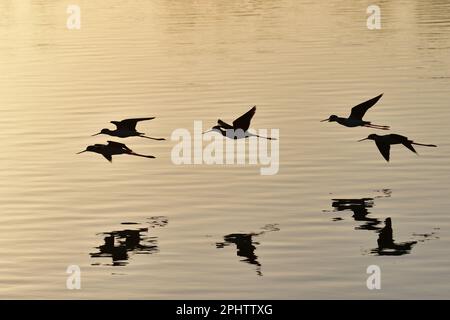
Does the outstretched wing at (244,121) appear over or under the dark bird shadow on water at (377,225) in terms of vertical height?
over

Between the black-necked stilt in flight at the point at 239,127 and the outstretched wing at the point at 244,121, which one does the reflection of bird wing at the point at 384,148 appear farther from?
the outstretched wing at the point at 244,121

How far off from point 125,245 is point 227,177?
268 inches

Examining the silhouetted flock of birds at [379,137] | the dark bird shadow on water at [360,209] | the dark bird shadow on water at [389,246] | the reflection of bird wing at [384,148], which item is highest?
the silhouetted flock of birds at [379,137]

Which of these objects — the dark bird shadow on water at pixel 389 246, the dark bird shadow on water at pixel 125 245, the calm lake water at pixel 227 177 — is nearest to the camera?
the calm lake water at pixel 227 177

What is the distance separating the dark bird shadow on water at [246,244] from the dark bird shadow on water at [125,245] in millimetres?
1383

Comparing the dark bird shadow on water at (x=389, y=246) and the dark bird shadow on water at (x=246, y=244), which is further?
the dark bird shadow on water at (x=389, y=246)

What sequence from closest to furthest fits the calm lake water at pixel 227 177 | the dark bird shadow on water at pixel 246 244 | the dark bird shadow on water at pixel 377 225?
the calm lake water at pixel 227 177 < the dark bird shadow on water at pixel 246 244 < the dark bird shadow on water at pixel 377 225

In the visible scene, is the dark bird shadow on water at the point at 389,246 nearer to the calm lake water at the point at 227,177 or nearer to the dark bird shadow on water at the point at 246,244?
the calm lake water at the point at 227,177

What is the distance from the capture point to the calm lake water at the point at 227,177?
91.9 feet

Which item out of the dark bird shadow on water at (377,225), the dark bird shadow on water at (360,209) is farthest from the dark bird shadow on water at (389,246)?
the dark bird shadow on water at (360,209)

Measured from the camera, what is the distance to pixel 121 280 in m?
27.8

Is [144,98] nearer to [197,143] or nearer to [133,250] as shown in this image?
[197,143]

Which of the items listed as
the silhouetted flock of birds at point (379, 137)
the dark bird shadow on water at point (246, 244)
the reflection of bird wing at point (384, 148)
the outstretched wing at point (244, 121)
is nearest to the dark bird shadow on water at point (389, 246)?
the dark bird shadow on water at point (246, 244)
